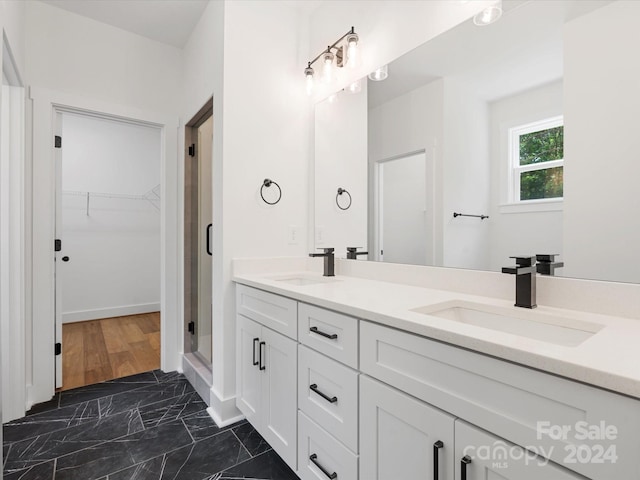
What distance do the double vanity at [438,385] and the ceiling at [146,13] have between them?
2.04 meters

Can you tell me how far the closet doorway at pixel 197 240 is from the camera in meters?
2.67

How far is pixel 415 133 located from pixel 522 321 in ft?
3.36

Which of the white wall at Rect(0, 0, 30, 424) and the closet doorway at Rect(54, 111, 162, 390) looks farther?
the closet doorway at Rect(54, 111, 162, 390)

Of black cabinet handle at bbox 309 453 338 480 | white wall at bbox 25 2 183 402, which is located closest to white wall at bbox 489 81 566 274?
black cabinet handle at bbox 309 453 338 480

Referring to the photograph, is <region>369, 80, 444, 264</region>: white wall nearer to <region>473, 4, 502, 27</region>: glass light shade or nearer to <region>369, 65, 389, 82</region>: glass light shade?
<region>369, 65, 389, 82</region>: glass light shade

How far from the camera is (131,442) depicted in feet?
5.85

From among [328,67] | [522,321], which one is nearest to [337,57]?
[328,67]

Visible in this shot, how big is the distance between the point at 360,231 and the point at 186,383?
1.81 metres

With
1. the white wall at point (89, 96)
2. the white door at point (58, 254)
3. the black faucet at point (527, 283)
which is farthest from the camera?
the white door at point (58, 254)

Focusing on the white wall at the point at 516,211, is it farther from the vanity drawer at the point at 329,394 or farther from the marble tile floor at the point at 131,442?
the marble tile floor at the point at 131,442

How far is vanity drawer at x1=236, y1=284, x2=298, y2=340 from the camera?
1425mm

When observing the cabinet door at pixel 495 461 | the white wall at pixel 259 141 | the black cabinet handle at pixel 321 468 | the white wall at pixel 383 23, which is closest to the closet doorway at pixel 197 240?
the white wall at pixel 259 141

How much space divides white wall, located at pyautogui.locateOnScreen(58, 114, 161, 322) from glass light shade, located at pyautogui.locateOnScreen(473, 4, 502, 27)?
4.18m

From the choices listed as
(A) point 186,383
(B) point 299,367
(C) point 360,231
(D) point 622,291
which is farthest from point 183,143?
(D) point 622,291
